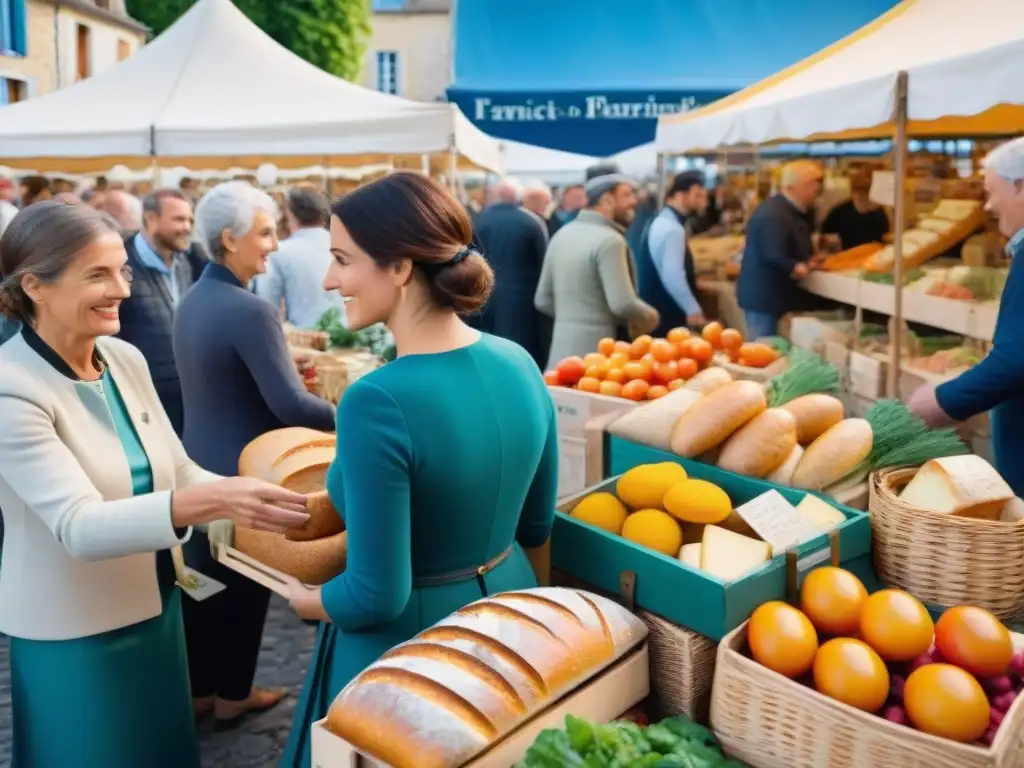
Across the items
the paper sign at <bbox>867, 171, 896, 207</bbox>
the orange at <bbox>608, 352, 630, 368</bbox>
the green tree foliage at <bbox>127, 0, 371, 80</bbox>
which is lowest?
the orange at <bbox>608, 352, 630, 368</bbox>

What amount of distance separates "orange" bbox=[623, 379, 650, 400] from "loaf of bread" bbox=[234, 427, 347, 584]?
1.27 metres

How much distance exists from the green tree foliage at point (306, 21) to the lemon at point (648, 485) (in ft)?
86.2

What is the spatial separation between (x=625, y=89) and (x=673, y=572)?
623 centimetres

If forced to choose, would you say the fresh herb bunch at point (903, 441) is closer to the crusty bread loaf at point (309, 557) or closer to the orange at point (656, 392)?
the orange at point (656, 392)

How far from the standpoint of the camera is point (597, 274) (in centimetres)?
538

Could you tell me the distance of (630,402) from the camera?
3.18m

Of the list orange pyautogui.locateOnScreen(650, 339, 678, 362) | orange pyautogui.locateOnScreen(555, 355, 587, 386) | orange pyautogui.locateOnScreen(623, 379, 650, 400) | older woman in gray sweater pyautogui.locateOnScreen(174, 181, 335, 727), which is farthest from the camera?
orange pyautogui.locateOnScreen(555, 355, 587, 386)

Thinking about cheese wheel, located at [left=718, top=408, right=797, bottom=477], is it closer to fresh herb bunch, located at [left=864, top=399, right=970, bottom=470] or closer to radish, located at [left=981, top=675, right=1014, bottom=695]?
fresh herb bunch, located at [left=864, top=399, right=970, bottom=470]

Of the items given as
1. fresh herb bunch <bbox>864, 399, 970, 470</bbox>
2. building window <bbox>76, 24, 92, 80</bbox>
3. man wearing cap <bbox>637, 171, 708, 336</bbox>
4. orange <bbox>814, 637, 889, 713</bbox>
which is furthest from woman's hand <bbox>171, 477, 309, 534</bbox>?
building window <bbox>76, 24, 92, 80</bbox>

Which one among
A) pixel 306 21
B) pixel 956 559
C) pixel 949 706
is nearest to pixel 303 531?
pixel 949 706

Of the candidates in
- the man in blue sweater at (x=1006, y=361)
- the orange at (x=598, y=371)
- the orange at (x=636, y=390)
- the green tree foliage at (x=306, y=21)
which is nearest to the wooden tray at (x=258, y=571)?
the orange at (x=636, y=390)

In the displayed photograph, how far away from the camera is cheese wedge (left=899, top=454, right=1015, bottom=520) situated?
1874 millimetres

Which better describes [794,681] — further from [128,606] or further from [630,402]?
[630,402]

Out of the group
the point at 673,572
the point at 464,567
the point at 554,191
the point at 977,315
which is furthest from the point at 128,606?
the point at 554,191
